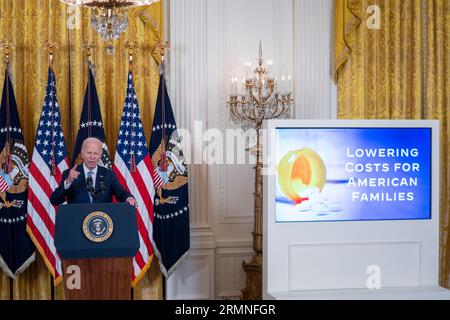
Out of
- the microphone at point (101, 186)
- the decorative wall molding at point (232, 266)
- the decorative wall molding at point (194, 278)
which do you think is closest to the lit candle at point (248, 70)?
the decorative wall molding at point (232, 266)

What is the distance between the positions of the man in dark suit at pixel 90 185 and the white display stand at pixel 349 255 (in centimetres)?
133

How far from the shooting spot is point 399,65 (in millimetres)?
7812

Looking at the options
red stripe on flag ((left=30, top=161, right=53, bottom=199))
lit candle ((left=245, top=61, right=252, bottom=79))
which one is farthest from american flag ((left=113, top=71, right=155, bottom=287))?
lit candle ((left=245, top=61, right=252, bottom=79))

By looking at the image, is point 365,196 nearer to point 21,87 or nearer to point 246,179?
point 246,179

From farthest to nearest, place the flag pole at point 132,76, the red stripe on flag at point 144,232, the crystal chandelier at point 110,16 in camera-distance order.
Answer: the red stripe on flag at point 144,232
the flag pole at point 132,76
the crystal chandelier at point 110,16

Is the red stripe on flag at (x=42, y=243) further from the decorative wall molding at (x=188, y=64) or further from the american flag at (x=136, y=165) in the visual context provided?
the decorative wall molding at (x=188, y=64)

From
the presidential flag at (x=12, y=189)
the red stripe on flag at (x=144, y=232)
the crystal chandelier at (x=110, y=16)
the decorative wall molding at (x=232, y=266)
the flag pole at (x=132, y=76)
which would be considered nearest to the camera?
the crystal chandelier at (x=110, y=16)

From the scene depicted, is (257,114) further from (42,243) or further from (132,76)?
(42,243)

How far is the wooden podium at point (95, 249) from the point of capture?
5137 millimetres

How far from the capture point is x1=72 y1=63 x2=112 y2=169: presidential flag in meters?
6.89

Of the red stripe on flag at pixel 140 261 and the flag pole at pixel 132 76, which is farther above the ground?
the flag pole at pixel 132 76

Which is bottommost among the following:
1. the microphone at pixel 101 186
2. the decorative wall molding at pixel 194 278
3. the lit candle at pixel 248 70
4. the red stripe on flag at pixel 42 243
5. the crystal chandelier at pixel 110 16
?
the decorative wall molding at pixel 194 278

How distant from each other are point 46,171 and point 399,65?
154 inches

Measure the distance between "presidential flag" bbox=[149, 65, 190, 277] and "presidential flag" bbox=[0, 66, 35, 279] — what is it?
1250 mm
